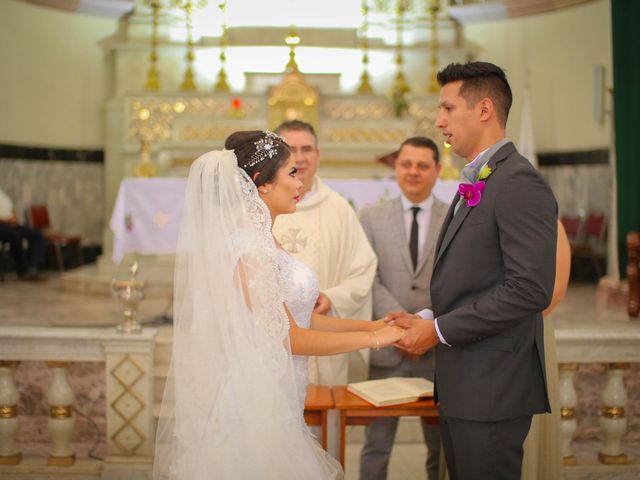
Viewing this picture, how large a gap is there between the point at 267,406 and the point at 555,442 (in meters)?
1.49

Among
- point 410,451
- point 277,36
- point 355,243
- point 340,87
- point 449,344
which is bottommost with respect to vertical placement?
point 410,451

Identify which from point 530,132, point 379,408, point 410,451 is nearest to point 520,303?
point 379,408

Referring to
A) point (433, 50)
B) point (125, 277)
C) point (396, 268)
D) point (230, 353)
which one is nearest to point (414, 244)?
point (396, 268)

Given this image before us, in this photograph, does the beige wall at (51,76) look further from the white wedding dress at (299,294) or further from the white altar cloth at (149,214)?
the white wedding dress at (299,294)

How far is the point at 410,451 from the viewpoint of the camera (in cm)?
523

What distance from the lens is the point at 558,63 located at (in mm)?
12109

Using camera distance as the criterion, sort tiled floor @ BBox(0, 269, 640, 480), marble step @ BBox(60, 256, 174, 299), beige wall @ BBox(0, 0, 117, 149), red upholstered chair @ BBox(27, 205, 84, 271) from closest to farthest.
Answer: tiled floor @ BBox(0, 269, 640, 480) → marble step @ BBox(60, 256, 174, 299) → red upholstered chair @ BBox(27, 205, 84, 271) → beige wall @ BBox(0, 0, 117, 149)

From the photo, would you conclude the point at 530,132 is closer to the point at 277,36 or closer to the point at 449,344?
the point at 277,36

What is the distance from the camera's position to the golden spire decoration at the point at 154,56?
11.9 metres

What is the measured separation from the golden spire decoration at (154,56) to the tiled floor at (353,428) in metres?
3.19

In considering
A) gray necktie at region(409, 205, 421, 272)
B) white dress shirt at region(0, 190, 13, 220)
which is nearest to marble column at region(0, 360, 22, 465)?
gray necktie at region(409, 205, 421, 272)

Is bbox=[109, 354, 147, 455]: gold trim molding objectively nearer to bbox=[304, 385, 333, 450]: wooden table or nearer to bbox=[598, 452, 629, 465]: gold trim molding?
bbox=[304, 385, 333, 450]: wooden table

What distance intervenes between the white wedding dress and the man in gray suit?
100 centimetres

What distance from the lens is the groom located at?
8.73 feet
